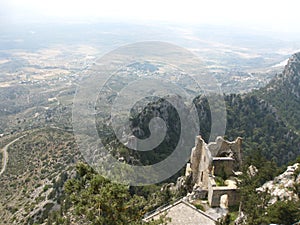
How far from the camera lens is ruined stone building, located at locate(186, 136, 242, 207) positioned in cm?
1802

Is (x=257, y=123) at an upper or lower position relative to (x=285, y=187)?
lower

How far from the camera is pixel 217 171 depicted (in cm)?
1981

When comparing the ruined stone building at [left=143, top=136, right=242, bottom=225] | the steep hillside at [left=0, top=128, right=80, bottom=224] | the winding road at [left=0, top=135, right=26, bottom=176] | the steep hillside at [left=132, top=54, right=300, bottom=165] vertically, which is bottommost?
the winding road at [left=0, top=135, right=26, bottom=176]

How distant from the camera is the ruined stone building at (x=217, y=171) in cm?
1802

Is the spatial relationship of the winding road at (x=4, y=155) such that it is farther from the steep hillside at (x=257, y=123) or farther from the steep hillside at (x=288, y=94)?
the steep hillside at (x=288, y=94)

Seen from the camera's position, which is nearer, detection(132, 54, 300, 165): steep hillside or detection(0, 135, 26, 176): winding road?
detection(132, 54, 300, 165): steep hillside

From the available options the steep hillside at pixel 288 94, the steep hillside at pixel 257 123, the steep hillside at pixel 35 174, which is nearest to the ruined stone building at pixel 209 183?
the steep hillside at pixel 257 123

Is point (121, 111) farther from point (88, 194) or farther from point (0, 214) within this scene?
point (88, 194)

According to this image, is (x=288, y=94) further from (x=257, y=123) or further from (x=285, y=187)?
(x=285, y=187)

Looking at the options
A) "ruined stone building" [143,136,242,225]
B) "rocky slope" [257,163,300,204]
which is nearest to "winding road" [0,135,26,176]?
"ruined stone building" [143,136,242,225]

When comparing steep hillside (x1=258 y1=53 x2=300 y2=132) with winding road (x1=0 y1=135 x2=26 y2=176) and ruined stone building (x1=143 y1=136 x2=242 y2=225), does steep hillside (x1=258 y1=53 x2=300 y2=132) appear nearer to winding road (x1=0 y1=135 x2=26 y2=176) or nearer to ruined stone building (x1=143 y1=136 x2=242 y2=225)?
ruined stone building (x1=143 y1=136 x2=242 y2=225)

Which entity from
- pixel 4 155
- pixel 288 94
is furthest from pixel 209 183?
pixel 288 94

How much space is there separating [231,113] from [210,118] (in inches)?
303

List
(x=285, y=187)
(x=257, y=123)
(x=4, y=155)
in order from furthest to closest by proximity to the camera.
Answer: (x=4, y=155), (x=257, y=123), (x=285, y=187)
